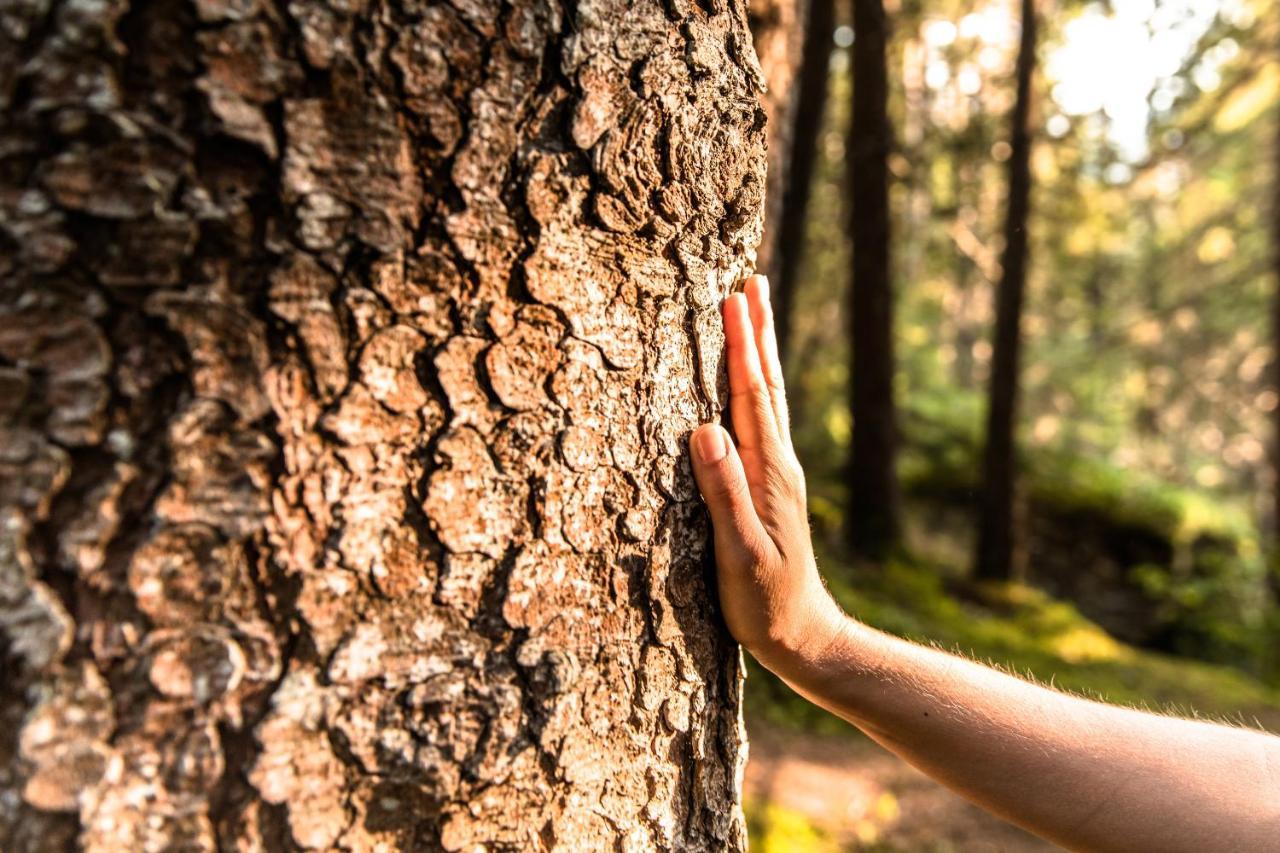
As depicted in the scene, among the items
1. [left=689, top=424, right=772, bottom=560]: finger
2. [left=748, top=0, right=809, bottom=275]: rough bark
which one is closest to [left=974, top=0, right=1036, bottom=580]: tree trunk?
[left=748, top=0, right=809, bottom=275]: rough bark

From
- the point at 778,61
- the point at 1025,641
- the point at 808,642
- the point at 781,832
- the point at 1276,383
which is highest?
the point at 778,61

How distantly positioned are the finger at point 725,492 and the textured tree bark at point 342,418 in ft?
0.19

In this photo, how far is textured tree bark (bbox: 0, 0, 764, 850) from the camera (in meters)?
0.84

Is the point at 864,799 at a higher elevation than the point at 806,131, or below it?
below

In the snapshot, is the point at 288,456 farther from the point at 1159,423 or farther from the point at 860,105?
the point at 1159,423

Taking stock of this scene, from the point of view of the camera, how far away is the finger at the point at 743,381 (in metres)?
1.32

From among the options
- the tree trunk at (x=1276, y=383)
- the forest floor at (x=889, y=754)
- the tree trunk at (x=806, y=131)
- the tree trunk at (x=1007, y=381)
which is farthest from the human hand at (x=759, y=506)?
the tree trunk at (x=1276, y=383)

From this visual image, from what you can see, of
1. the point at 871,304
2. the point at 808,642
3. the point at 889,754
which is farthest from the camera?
the point at 871,304

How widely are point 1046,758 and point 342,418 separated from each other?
1240 mm

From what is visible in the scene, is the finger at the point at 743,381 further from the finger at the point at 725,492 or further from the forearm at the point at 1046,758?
the forearm at the point at 1046,758

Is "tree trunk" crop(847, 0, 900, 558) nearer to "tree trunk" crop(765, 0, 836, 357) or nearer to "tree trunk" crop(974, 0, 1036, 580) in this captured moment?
"tree trunk" crop(765, 0, 836, 357)

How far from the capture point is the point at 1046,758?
1397mm

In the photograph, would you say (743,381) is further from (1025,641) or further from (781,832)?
(1025,641)

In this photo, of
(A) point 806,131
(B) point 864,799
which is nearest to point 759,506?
(B) point 864,799
